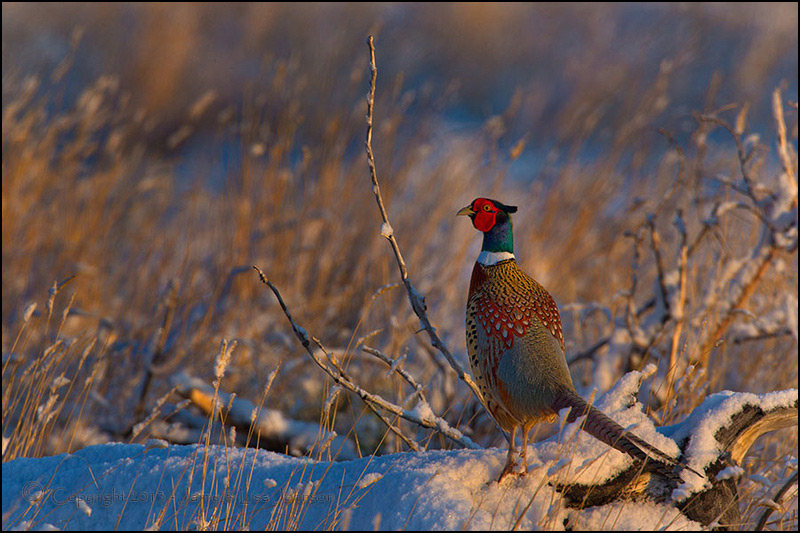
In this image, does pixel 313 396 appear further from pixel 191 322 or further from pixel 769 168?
pixel 769 168

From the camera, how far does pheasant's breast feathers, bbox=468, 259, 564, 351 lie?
141 cm

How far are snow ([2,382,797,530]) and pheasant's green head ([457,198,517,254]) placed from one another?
1.16ft

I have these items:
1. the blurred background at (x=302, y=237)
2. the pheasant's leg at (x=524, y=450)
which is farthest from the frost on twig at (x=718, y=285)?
the pheasant's leg at (x=524, y=450)

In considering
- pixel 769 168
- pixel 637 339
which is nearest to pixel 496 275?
pixel 637 339

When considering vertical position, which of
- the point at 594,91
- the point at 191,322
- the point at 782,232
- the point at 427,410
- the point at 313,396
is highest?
the point at 594,91

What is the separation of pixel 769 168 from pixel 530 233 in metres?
3.15

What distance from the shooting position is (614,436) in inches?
45.6

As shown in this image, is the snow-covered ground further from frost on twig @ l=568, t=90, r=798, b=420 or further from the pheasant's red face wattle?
frost on twig @ l=568, t=90, r=798, b=420

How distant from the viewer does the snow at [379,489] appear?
1.27 meters

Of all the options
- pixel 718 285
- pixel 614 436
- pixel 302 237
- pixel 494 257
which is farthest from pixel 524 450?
pixel 302 237

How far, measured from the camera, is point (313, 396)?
3584 millimetres

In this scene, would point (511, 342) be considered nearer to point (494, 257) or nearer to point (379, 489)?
point (494, 257)

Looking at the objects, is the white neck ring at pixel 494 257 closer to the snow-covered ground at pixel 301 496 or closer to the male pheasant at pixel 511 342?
the male pheasant at pixel 511 342

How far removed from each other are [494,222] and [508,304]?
17 cm
